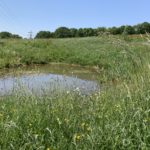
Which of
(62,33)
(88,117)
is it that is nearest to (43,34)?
(62,33)

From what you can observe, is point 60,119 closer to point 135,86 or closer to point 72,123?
point 72,123

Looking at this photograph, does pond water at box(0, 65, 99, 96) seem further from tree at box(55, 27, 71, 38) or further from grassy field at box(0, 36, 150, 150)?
tree at box(55, 27, 71, 38)

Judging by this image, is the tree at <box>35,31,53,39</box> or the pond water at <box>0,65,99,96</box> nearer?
the pond water at <box>0,65,99,96</box>

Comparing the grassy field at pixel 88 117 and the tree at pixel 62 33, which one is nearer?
the grassy field at pixel 88 117

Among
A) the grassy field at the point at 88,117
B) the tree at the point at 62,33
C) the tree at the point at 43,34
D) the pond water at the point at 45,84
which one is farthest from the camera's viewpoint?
the tree at the point at 43,34

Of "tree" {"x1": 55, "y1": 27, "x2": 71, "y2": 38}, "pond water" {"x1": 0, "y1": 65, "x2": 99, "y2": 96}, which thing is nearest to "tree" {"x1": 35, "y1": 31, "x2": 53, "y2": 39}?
"tree" {"x1": 55, "y1": 27, "x2": 71, "y2": 38}

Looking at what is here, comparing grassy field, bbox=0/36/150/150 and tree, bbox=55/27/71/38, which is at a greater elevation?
grassy field, bbox=0/36/150/150

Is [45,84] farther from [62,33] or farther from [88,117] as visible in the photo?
[62,33]

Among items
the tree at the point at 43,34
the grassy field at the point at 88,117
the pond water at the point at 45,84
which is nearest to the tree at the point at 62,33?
the tree at the point at 43,34

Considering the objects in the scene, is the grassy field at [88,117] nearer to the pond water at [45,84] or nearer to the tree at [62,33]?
the pond water at [45,84]

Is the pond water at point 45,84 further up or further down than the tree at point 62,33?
further up

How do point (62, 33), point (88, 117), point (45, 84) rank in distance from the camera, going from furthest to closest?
point (62, 33)
point (45, 84)
point (88, 117)

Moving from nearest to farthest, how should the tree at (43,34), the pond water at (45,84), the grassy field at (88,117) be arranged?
the grassy field at (88,117) < the pond water at (45,84) < the tree at (43,34)

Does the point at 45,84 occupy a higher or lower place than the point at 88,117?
lower
